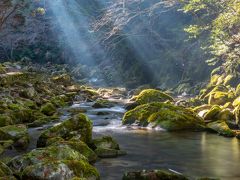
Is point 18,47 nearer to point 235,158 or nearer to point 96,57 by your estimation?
point 96,57

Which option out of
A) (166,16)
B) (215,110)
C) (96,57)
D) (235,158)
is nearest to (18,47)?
(96,57)

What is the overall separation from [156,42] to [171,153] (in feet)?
99.1

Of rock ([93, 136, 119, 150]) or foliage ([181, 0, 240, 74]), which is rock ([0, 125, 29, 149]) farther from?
foliage ([181, 0, 240, 74])

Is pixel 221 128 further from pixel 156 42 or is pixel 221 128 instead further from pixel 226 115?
pixel 156 42

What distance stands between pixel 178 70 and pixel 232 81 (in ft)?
39.2

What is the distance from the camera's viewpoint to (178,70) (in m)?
39.4

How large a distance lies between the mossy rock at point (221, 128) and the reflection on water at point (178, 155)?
15.4 inches

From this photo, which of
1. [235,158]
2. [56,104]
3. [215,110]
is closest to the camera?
[235,158]

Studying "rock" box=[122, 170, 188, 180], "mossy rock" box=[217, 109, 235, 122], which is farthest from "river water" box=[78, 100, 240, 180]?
"mossy rock" box=[217, 109, 235, 122]

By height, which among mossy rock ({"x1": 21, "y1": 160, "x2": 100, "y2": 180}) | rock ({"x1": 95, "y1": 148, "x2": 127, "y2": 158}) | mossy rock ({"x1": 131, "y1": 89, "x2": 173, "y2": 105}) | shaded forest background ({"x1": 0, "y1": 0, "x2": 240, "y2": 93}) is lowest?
rock ({"x1": 95, "y1": 148, "x2": 127, "y2": 158})

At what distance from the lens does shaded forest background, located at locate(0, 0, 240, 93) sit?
2417 centimetres

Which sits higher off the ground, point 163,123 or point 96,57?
point 96,57

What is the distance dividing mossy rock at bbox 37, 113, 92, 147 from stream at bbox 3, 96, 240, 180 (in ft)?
2.20

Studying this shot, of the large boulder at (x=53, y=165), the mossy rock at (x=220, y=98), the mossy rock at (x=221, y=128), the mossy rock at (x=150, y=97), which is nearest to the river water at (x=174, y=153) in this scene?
the mossy rock at (x=221, y=128)
